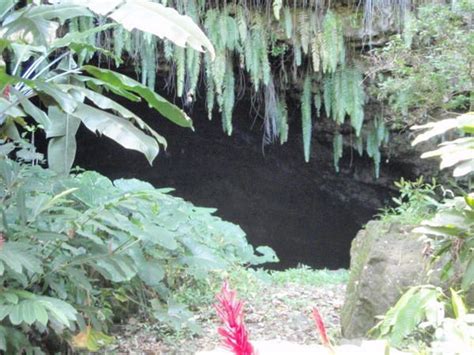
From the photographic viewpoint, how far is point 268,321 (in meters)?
3.37

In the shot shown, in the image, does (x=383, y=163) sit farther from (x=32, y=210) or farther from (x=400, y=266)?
(x=32, y=210)

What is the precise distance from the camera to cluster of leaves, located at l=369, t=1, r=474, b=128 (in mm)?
3145

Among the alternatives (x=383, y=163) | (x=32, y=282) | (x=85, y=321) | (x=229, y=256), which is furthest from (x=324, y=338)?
(x=383, y=163)

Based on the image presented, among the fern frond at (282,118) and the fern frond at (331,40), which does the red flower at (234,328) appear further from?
the fern frond at (282,118)

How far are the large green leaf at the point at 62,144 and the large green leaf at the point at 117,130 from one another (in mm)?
237

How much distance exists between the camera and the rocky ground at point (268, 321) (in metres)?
2.96

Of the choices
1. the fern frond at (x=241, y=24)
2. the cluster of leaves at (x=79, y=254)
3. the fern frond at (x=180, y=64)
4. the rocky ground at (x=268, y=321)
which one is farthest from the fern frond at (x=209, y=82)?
the cluster of leaves at (x=79, y=254)

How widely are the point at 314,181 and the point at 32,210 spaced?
6215 millimetres

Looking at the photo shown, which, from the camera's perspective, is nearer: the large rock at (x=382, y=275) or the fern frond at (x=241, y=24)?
the large rock at (x=382, y=275)

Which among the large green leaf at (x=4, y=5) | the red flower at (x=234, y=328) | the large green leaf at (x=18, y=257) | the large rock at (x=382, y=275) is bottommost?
the large rock at (x=382, y=275)

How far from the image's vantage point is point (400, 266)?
2.85 m

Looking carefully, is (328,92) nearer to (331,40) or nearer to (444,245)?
(331,40)

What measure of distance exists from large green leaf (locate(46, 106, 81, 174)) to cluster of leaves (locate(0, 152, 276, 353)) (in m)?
0.05

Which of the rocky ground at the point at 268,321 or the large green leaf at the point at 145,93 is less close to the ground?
the large green leaf at the point at 145,93
